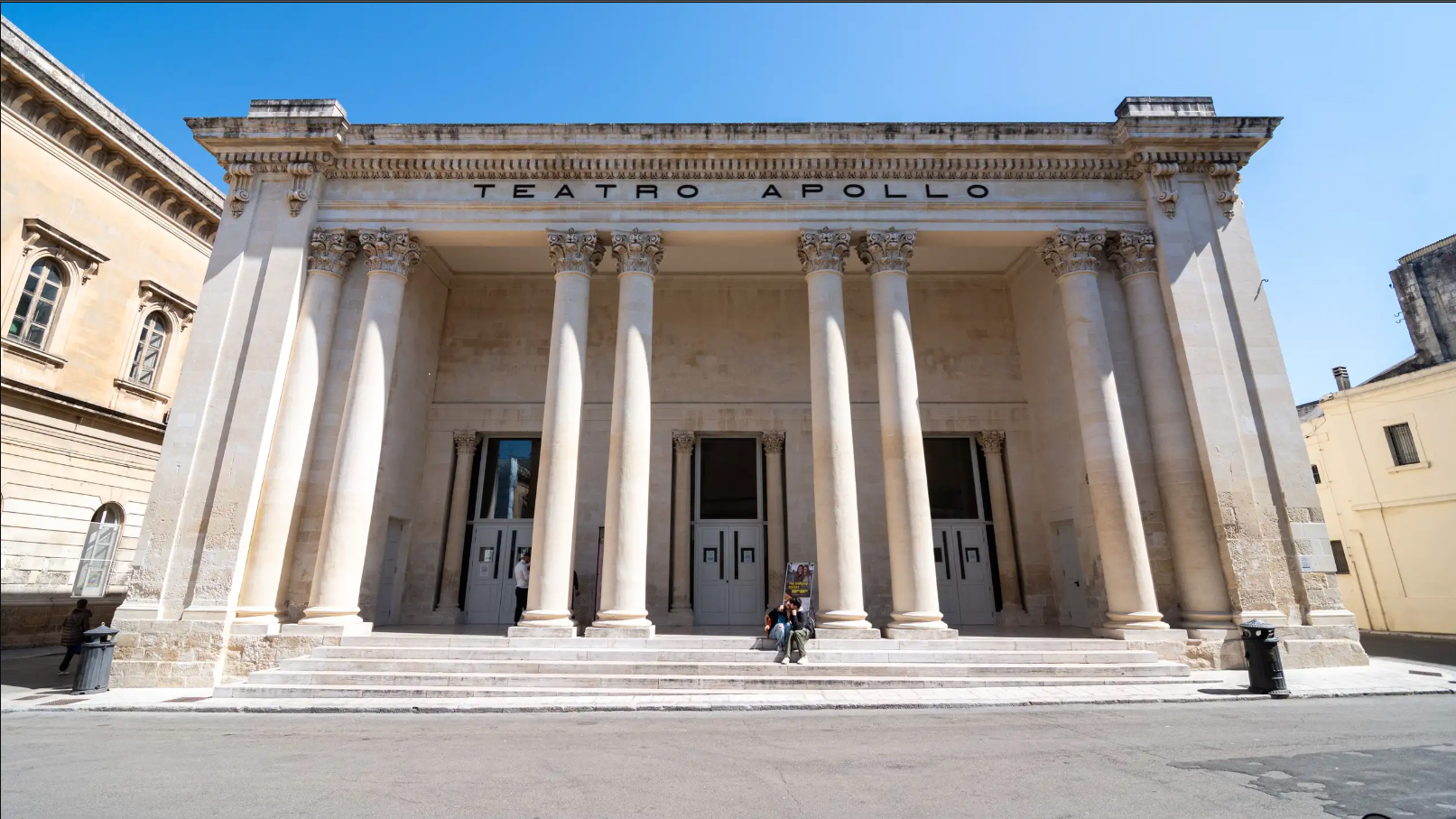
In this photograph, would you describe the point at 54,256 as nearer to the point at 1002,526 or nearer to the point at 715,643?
the point at 715,643

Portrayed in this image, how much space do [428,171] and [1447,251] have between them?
28.1m

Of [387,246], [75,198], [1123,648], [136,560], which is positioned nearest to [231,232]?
[387,246]

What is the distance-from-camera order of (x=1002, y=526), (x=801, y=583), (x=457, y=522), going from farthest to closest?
(x=1002, y=526)
(x=457, y=522)
(x=801, y=583)

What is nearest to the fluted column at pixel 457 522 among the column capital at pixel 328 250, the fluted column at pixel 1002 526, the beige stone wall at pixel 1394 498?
the column capital at pixel 328 250

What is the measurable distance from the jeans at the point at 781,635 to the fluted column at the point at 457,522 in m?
9.12

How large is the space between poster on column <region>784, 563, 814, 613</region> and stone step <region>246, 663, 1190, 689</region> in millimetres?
2055

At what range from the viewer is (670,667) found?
38.4 ft

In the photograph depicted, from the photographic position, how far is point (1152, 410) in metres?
14.6

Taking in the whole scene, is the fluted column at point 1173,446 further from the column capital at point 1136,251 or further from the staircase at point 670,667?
the staircase at point 670,667

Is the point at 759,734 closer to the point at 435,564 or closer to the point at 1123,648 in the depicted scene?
the point at 1123,648

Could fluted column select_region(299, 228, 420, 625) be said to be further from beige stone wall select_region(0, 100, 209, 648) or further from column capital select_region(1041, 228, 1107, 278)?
column capital select_region(1041, 228, 1107, 278)

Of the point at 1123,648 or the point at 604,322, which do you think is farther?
the point at 604,322

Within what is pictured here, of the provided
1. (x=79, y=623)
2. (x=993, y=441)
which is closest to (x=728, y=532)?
(x=993, y=441)

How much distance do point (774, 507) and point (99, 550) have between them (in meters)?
15.1
